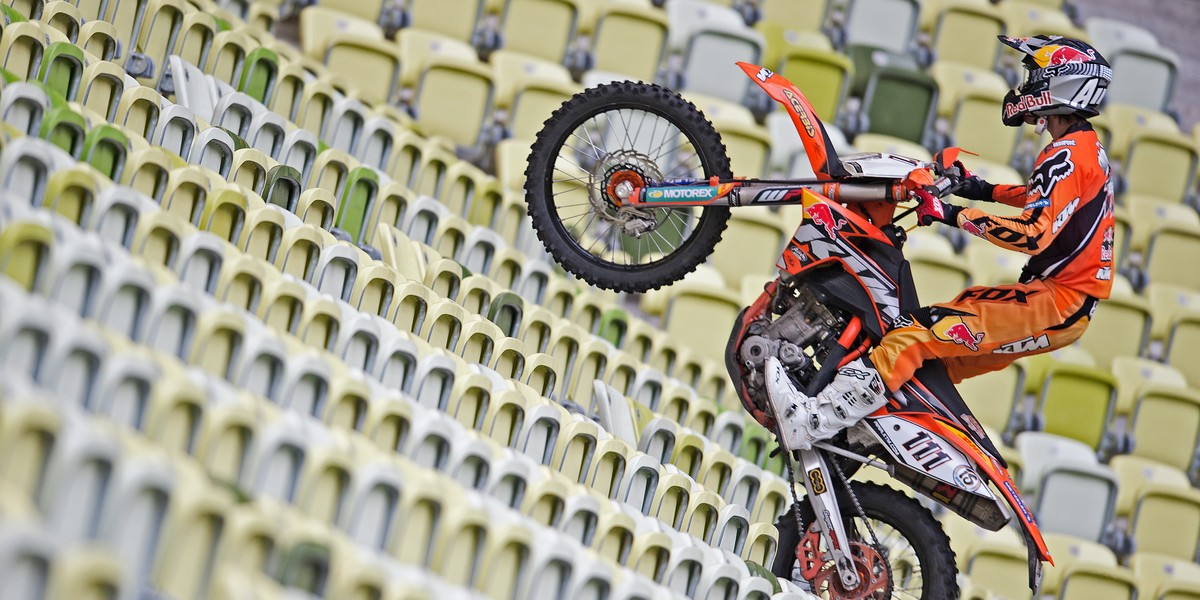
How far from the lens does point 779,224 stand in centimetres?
730

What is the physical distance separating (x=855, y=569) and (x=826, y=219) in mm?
1111

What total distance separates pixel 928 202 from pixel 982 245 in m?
4.04

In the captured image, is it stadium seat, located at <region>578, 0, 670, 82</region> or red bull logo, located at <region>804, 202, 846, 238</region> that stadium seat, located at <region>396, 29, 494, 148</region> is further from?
red bull logo, located at <region>804, 202, 846, 238</region>

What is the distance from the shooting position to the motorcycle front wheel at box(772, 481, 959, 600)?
4371 mm

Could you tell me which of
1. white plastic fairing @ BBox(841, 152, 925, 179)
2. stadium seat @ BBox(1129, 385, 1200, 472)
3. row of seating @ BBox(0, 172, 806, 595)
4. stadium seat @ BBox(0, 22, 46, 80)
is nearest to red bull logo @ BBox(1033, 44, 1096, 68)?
white plastic fairing @ BBox(841, 152, 925, 179)

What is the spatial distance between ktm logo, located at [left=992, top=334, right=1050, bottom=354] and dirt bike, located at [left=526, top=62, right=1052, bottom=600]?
19cm

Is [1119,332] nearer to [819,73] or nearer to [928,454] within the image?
[819,73]

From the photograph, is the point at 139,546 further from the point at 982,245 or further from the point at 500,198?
the point at 982,245

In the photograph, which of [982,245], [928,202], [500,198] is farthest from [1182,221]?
[928,202]

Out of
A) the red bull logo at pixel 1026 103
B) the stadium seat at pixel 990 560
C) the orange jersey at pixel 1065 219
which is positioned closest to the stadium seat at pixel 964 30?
the stadium seat at pixel 990 560

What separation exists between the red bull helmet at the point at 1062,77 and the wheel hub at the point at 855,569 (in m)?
1.50

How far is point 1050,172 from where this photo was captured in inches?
165

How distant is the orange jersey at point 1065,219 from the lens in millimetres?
4090

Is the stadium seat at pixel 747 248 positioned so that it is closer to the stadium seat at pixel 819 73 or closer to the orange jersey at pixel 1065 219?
the stadium seat at pixel 819 73
